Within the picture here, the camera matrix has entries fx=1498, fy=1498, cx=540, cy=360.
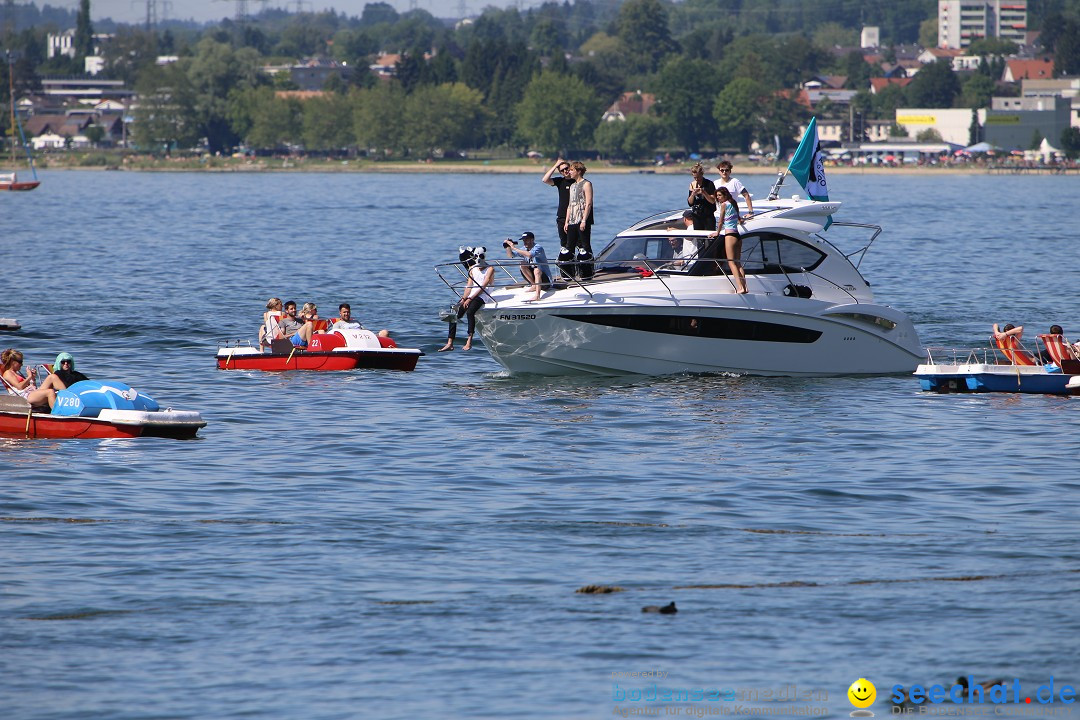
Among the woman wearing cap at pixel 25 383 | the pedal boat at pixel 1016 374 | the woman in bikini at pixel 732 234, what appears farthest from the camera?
the pedal boat at pixel 1016 374

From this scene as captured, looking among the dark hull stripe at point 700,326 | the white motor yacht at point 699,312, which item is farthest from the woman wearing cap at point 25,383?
the dark hull stripe at point 700,326

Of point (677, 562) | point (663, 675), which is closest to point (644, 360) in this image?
point (677, 562)

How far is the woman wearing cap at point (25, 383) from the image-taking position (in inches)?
790

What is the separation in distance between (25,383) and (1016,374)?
15.0 meters

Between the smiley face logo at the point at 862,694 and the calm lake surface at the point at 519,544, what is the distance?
3.4 inches

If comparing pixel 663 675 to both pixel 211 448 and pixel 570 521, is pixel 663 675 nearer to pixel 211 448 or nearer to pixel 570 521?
pixel 570 521

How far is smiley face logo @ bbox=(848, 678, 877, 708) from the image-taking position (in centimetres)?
1113

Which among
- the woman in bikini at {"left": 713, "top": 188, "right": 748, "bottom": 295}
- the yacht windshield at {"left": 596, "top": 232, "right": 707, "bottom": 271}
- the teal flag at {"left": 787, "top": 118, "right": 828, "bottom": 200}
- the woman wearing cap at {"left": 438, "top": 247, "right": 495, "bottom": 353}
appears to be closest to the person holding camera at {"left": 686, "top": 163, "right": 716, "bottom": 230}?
the yacht windshield at {"left": 596, "top": 232, "right": 707, "bottom": 271}

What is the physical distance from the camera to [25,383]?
68.1ft

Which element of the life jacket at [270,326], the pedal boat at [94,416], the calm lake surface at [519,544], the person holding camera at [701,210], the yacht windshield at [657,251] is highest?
the person holding camera at [701,210]

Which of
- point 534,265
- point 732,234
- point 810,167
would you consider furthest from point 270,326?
point 810,167

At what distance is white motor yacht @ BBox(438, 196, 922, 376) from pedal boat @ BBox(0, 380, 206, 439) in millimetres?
5759

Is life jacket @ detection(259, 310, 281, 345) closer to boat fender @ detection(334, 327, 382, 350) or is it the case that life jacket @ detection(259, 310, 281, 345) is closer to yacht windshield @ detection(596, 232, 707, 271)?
boat fender @ detection(334, 327, 382, 350)

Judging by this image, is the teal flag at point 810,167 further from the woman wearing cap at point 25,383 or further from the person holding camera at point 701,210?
the woman wearing cap at point 25,383
